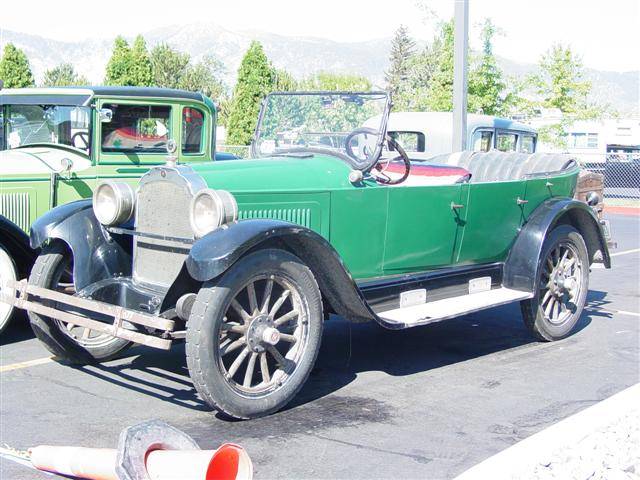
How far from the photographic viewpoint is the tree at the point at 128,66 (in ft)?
93.1

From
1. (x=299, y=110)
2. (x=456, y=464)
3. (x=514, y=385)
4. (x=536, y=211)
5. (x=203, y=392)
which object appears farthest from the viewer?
(x=536, y=211)

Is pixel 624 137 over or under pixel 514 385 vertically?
over

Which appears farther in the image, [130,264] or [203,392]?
[130,264]

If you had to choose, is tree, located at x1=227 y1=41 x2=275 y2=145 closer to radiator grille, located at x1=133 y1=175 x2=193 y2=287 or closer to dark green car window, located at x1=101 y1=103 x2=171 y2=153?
dark green car window, located at x1=101 y1=103 x2=171 y2=153

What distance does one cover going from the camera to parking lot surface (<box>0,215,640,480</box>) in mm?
3980

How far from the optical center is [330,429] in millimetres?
4285

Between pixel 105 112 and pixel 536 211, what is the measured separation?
373 centimetres

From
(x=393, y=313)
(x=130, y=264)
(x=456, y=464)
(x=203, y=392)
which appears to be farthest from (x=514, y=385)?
(x=130, y=264)

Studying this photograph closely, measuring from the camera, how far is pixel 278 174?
16.6 ft

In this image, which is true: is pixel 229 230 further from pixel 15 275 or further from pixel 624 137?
pixel 624 137

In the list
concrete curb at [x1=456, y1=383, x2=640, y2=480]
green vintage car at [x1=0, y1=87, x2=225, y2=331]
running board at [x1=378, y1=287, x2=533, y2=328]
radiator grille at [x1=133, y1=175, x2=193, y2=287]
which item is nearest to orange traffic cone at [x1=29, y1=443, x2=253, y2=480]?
concrete curb at [x1=456, y1=383, x2=640, y2=480]

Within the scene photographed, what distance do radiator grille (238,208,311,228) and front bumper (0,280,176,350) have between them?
83cm

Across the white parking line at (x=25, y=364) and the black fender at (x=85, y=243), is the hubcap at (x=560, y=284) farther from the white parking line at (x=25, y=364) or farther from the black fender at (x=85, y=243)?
the white parking line at (x=25, y=364)

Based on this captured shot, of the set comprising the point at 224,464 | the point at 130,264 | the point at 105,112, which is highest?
the point at 105,112
